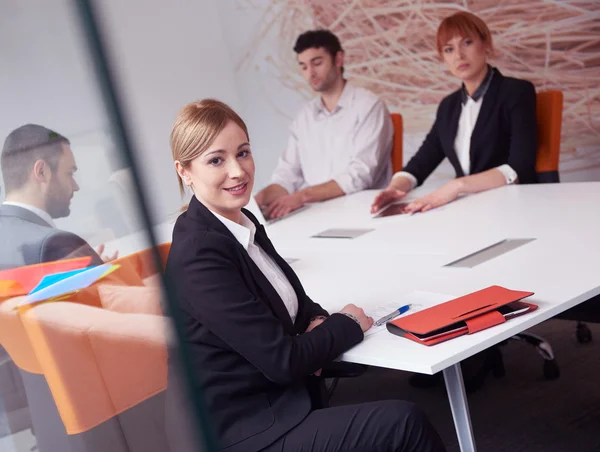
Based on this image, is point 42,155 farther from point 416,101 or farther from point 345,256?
point 416,101

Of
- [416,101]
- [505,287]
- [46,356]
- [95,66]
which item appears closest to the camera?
[95,66]

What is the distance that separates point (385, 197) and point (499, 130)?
0.57 meters

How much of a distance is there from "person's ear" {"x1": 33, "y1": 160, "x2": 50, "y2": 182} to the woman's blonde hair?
1.09 meters

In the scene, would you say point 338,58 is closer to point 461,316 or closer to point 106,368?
point 461,316

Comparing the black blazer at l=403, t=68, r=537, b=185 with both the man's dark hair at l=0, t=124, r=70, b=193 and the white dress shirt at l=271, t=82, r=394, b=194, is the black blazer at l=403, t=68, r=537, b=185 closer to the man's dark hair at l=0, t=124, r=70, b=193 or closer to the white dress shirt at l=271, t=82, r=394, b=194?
the white dress shirt at l=271, t=82, r=394, b=194

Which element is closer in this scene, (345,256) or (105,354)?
(105,354)

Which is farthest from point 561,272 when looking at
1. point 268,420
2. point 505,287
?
point 268,420

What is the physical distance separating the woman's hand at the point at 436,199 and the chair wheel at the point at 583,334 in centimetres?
72

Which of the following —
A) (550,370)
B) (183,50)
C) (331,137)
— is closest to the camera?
(550,370)

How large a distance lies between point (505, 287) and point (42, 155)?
1.38 meters

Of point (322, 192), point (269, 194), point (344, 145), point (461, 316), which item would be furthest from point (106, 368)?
point (344, 145)

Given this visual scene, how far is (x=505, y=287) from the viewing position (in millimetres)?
1568

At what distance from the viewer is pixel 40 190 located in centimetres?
33

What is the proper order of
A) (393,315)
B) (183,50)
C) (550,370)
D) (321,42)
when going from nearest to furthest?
(393,315)
(550,370)
(321,42)
(183,50)
